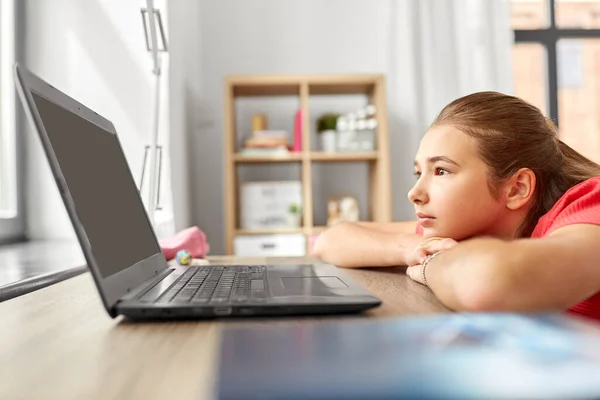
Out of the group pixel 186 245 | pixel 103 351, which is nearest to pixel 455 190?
pixel 103 351

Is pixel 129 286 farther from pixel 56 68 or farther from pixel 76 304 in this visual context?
pixel 56 68

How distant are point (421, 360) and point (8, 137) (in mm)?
2005

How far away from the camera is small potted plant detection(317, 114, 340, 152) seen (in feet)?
9.83

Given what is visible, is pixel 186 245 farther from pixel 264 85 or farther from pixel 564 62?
pixel 564 62

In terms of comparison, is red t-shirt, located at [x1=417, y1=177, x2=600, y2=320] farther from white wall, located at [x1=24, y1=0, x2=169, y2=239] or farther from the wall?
the wall

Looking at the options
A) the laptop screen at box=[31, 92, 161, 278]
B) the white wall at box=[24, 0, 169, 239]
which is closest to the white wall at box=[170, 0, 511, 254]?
the white wall at box=[24, 0, 169, 239]

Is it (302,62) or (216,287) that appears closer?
(216,287)

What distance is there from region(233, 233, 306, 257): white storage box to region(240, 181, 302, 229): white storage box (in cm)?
9

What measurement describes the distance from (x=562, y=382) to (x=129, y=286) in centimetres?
54

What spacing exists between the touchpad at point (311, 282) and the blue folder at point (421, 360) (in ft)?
0.88

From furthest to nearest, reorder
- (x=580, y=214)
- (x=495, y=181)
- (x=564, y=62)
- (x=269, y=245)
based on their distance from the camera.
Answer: (x=564, y=62) → (x=269, y=245) → (x=495, y=181) → (x=580, y=214)

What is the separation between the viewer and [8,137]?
6.68ft

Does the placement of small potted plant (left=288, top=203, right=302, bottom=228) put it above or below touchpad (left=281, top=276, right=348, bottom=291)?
above

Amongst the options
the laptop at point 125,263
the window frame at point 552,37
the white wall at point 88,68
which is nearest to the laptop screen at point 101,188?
the laptop at point 125,263
